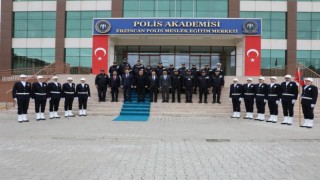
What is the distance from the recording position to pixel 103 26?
2559 centimetres

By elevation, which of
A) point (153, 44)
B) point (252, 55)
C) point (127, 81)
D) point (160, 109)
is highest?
point (153, 44)

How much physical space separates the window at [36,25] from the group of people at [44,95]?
20.4 metres

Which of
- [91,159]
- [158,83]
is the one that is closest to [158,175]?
[91,159]

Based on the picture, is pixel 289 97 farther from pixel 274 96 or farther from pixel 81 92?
pixel 81 92

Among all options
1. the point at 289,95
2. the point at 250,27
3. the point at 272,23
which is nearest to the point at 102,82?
the point at 289,95

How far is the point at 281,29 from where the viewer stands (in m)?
33.1

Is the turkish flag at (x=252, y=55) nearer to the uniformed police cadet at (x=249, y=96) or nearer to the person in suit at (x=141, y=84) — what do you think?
the uniformed police cadet at (x=249, y=96)

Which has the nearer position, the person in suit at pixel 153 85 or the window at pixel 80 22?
the person in suit at pixel 153 85

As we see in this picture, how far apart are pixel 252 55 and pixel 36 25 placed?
2191 cm

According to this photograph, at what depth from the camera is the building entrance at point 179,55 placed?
102 ft

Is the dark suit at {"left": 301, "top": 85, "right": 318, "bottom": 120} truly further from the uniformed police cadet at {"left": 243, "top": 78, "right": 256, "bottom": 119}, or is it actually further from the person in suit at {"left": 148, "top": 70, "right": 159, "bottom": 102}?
the person in suit at {"left": 148, "top": 70, "right": 159, "bottom": 102}

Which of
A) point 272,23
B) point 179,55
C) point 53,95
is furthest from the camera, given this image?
point 272,23

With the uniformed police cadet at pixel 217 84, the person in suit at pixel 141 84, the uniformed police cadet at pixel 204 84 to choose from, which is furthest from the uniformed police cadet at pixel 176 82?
the uniformed police cadet at pixel 217 84

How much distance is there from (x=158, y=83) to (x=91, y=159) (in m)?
11.6
